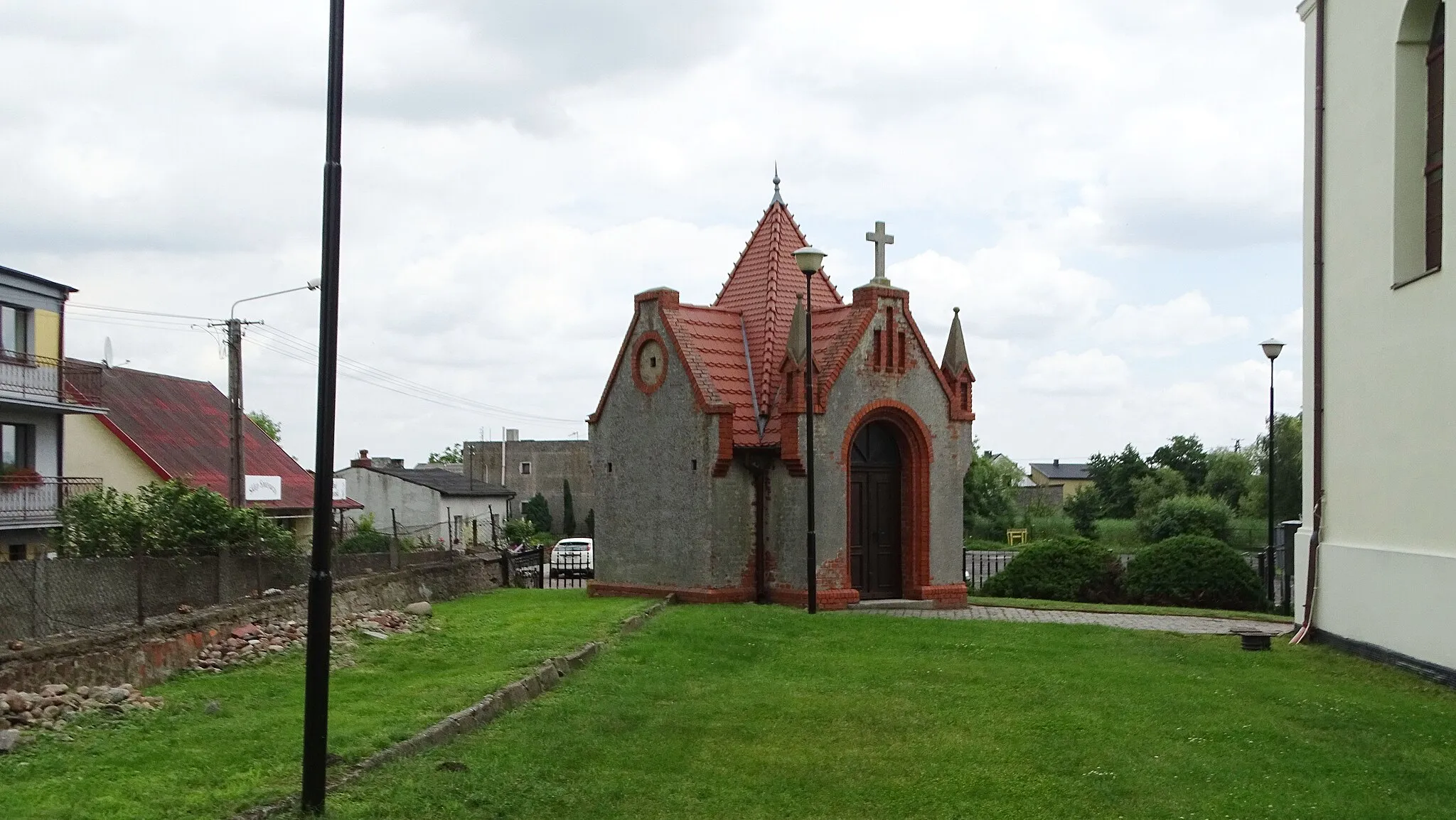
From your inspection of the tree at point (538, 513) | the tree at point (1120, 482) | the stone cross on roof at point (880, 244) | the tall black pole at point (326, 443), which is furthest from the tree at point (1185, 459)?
the tall black pole at point (326, 443)

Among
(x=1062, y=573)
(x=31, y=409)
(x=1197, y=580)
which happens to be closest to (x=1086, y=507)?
(x=1062, y=573)

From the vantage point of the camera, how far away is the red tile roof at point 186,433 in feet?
120

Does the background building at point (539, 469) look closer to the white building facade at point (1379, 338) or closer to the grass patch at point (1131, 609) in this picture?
the grass patch at point (1131, 609)

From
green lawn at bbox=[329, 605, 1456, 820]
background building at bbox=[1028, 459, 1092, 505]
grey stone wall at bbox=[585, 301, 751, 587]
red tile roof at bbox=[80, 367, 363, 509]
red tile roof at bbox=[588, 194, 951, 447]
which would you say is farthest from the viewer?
background building at bbox=[1028, 459, 1092, 505]

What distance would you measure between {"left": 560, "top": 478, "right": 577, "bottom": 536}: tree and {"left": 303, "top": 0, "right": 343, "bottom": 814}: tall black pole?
60227 millimetres

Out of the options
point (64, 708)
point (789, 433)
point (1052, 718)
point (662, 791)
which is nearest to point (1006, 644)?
point (1052, 718)

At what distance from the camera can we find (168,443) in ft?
125

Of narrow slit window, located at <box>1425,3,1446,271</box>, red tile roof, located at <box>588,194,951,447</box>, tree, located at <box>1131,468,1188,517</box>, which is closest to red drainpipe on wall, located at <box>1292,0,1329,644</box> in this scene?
narrow slit window, located at <box>1425,3,1446,271</box>

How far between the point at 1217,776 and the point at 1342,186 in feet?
32.9

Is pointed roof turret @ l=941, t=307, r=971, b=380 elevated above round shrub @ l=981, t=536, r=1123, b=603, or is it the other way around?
pointed roof turret @ l=941, t=307, r=971, b=380

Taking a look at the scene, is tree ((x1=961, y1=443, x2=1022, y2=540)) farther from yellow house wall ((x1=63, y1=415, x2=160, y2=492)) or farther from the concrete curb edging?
the concrete curb edging

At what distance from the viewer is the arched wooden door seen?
867 inches

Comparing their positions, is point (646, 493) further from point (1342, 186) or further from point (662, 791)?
point (662, 791)

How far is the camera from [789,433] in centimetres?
2094
